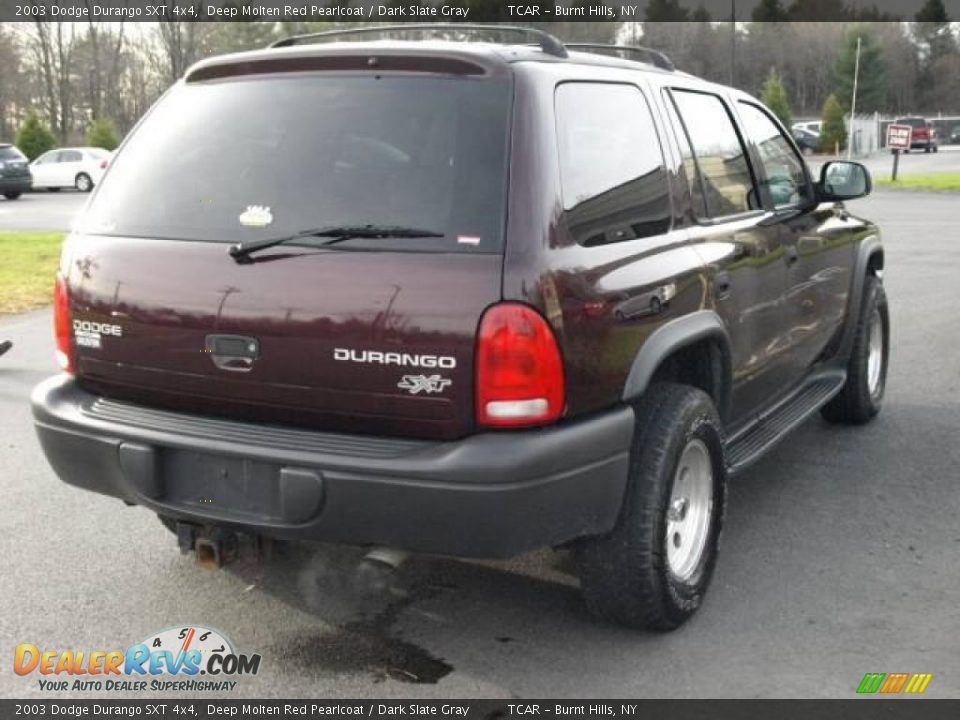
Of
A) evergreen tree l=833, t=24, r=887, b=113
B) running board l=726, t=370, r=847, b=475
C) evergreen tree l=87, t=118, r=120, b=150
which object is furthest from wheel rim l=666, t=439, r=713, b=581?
evergreen tree l=833, t=24, r=887, b=113

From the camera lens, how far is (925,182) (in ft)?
100

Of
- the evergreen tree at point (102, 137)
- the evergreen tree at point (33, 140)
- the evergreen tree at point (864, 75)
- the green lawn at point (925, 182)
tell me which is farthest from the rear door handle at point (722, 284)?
the evergreen tree at point (864, 75)

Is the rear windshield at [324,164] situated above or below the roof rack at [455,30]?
below

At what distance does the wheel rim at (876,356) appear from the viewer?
6184mm

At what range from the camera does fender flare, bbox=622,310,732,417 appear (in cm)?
330

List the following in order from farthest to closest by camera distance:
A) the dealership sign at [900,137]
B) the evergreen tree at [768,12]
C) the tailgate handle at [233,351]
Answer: the evergreen tree at [768,12], the dealership sign at [900,137], the tailgate handle at [233,351]

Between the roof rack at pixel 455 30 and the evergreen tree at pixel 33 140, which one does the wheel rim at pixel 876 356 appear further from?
the evergreen tree at pixel 33 140

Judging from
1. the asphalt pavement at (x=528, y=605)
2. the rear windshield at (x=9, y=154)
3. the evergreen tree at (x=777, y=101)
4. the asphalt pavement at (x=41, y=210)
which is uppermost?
the evergreen tree at (x=777, y=101)

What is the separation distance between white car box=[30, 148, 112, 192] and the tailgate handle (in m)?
31.6

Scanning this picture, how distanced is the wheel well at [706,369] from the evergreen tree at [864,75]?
86.7m

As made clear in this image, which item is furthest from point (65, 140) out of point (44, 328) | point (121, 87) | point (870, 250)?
point (870, 250)

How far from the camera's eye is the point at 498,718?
3037 millimetres

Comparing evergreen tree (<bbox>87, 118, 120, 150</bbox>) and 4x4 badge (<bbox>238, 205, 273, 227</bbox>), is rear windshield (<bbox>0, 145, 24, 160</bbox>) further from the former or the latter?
4x4 badge (<bbox>238, 205, 273, 227</bbox>)

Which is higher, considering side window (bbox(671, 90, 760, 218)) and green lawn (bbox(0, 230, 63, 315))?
side window (bbox(671, 90, 760, 218))
